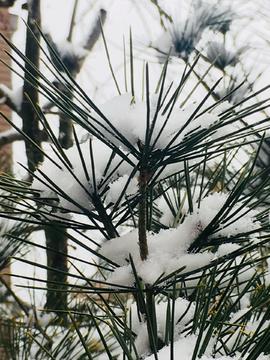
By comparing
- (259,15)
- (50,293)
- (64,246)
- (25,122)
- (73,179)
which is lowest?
(73,179)

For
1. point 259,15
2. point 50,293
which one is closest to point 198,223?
point 50,293

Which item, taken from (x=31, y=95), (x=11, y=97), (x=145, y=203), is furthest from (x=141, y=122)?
(x=11, y=97)

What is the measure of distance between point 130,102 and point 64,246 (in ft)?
3.22

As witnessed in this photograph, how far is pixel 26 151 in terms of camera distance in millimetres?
1160

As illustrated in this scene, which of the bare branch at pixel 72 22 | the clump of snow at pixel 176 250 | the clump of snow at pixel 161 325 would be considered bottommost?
the clump of snow at pixel 161 325

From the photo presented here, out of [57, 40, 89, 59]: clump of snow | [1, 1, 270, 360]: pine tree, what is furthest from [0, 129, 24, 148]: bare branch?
[1, 1, 270, 360]: pine tree

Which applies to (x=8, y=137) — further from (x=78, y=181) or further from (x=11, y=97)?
(x=78, y=181)

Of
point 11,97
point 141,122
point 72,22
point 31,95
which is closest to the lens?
point 141,122

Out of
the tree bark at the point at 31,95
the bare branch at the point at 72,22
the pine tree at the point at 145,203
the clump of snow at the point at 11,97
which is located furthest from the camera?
the bare branch at the point at 72,22

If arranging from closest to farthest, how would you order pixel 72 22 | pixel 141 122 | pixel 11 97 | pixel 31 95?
1. pixel 141 122
2. pixel 31 95
3. pixel 11 97
4. pixel 72 22

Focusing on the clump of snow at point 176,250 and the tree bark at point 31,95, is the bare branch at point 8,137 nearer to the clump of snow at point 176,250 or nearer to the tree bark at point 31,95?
the tree bark at point 31,95

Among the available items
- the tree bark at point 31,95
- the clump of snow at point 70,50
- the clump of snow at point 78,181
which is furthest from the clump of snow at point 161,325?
the clump of snow at point 70,50

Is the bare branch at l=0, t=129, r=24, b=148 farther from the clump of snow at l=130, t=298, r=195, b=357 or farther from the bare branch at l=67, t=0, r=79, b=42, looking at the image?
the clump of snow at l=130, t=298, r=195, b=357

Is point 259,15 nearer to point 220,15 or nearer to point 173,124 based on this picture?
point 220,15
